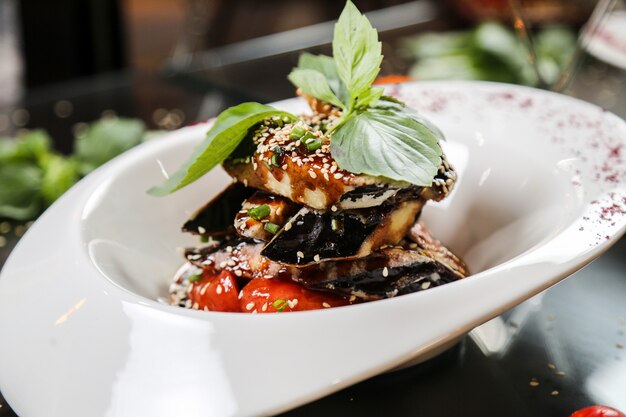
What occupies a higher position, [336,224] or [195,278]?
[336,224]

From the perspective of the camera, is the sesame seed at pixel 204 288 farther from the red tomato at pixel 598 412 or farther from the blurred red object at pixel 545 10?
the blurred red object at pixel 545 10

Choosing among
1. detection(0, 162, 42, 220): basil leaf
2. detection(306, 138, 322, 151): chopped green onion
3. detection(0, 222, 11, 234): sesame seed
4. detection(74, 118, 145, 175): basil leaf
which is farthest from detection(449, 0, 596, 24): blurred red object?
detection(306, 138, 322, 151): chopped green onion

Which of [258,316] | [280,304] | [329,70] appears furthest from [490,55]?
[258,316]

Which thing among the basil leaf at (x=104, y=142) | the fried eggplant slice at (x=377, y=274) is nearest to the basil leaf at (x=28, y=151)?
the basil leaf at (x=104, y=142)

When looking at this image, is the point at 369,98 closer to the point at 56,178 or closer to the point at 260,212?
the point at 260,212

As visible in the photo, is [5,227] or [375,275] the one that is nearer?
[375,275]

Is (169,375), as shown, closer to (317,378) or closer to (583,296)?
(317,378)

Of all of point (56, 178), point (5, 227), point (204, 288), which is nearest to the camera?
point (204, 288)

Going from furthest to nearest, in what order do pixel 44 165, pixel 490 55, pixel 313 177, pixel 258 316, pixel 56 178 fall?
pixel 490 55 < pixel 44 165 < pixel 56 178 < pixel 313 177 < pixel 258 316
